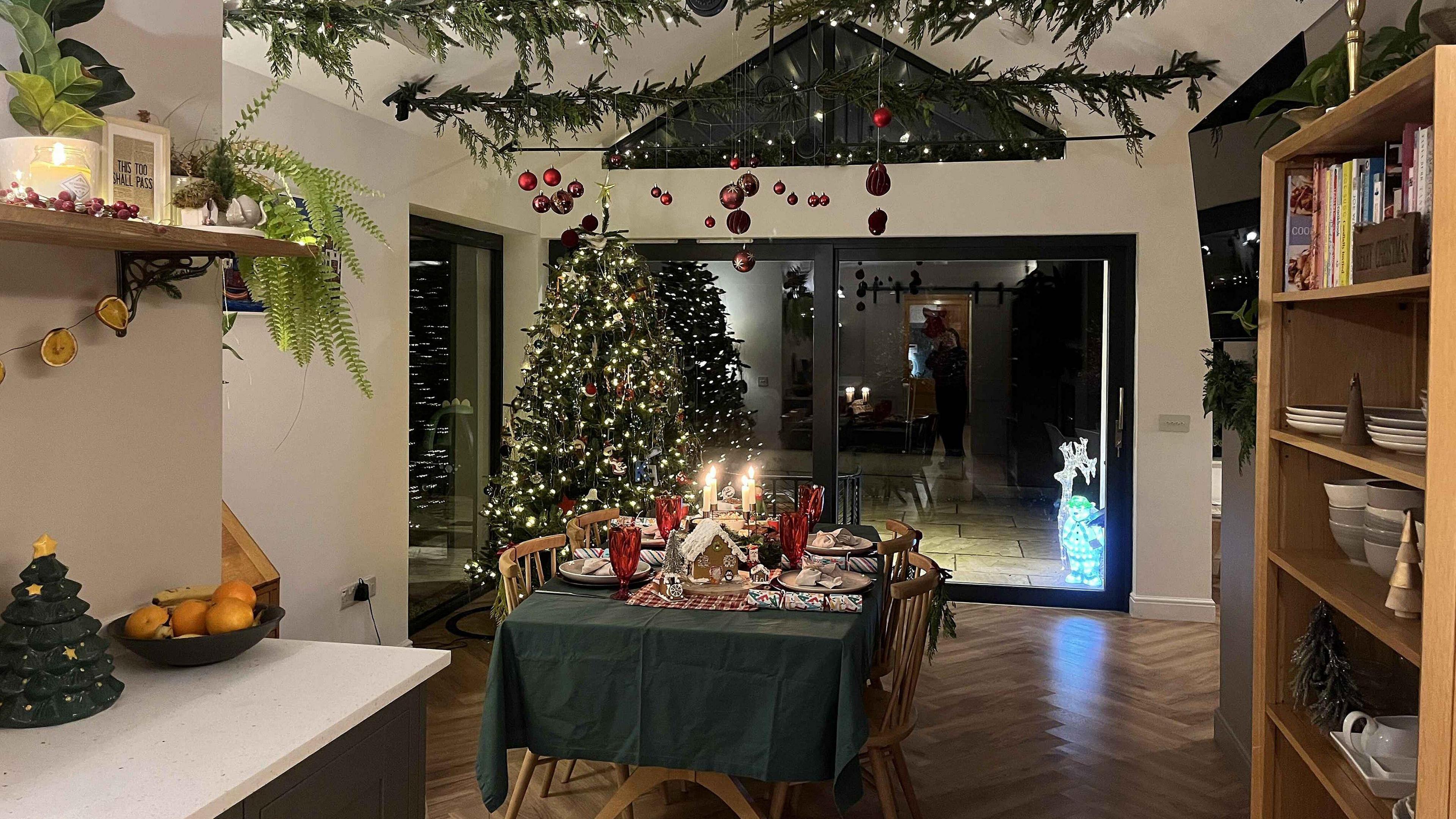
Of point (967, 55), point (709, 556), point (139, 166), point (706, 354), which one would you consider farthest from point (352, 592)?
point (967, 55)

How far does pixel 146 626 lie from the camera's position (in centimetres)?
165

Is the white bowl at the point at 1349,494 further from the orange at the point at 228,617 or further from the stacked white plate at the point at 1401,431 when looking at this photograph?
the orange at the point at 228,617

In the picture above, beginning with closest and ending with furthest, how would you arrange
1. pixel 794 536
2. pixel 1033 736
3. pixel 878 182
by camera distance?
pixel 794 536 → pixel 878 182 → pixel 1033 736

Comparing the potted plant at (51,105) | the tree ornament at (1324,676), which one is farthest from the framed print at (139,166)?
the tree ornament at (1324,676)

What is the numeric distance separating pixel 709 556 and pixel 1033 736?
5.70ft

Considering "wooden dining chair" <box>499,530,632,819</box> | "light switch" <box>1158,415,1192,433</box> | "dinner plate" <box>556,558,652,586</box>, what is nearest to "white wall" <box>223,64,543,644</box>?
"wooden dining chair" <box>499,530,632,819</box>

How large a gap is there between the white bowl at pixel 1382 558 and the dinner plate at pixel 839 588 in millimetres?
1302

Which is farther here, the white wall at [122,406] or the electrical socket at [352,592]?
the electrical socket at [352,592]

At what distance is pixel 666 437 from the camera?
5305 mm

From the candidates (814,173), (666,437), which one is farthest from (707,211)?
(666,437)

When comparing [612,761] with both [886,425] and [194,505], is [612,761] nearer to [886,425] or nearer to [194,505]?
[194,505]

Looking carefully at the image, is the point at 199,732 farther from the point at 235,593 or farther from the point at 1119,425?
the point at 1119,425

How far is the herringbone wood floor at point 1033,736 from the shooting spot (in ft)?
10.8

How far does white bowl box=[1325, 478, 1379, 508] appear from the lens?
2.04 m
